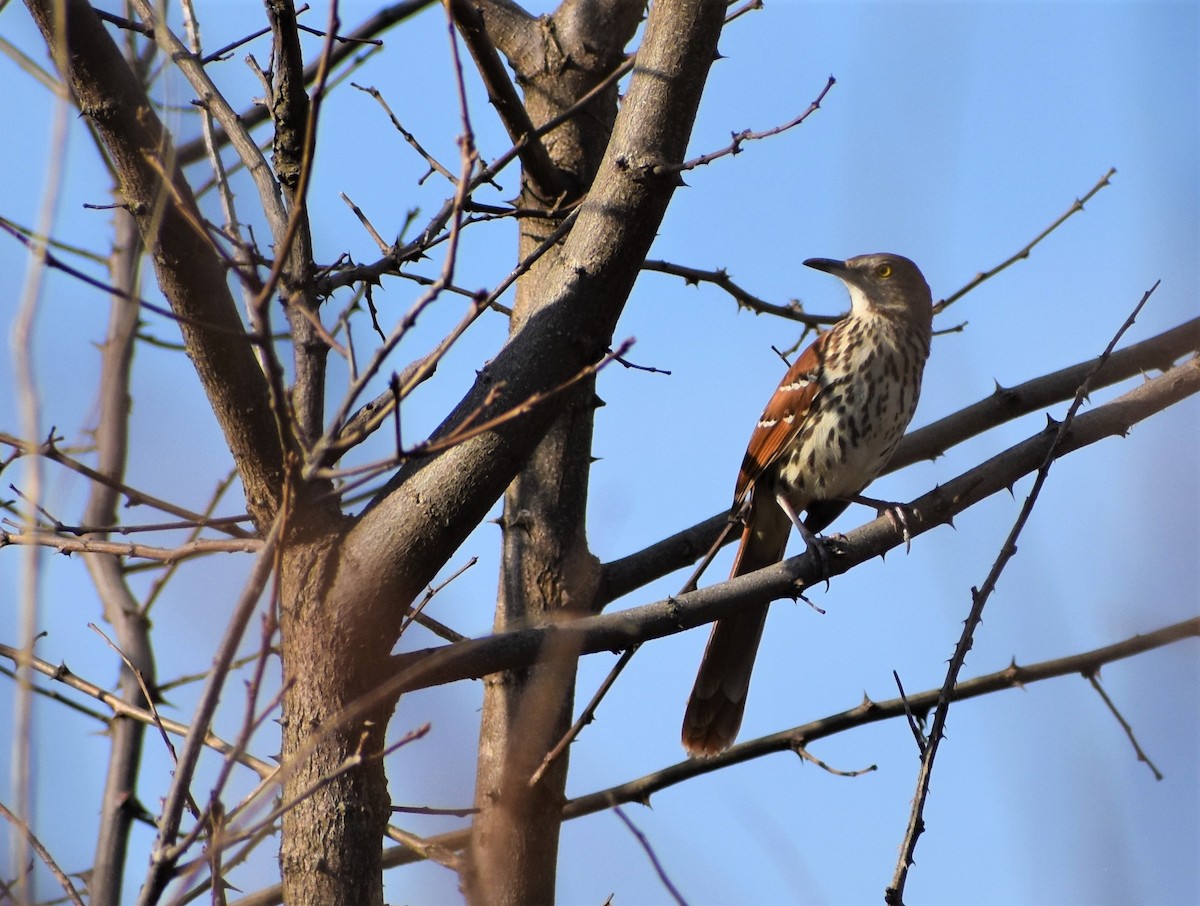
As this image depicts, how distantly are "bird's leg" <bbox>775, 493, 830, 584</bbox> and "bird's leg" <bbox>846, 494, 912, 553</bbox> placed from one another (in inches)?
7.5

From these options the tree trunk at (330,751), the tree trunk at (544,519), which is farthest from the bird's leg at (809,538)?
the tree trunk at (330,751)

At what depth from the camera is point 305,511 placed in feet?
8.04

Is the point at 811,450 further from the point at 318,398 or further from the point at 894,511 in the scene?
the point at 318,398

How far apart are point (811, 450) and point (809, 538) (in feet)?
2.27

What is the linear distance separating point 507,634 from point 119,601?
202 centimetres

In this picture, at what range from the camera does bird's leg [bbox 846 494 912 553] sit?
3176mm

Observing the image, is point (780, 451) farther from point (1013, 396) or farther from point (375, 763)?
point (375, 763)

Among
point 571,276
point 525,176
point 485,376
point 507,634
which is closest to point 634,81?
point 571,276

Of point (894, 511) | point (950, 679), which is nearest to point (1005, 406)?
point (894, 511)

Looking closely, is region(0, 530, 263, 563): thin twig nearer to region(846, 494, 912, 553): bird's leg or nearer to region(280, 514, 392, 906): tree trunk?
region(280, 514, 392, 906): tree trunk

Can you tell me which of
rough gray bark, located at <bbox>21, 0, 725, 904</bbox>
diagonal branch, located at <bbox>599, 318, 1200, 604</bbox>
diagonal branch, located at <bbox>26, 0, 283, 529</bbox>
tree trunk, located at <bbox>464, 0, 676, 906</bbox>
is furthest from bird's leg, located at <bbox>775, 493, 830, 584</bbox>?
diagonal branch, located at <bbox>26, 0, 283, 529</bbox>

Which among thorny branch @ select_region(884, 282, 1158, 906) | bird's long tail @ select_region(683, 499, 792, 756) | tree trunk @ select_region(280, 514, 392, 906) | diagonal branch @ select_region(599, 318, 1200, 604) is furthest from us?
bird's long tail @ select_region(683, 499, 792, 756)

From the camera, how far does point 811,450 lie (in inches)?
165

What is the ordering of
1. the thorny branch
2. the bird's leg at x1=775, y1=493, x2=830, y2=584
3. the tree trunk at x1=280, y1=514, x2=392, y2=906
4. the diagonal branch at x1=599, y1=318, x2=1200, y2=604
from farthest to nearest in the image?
1. the diagonal branch at x1=599, y1=318, x2=1200, y2=604
2. the bird's leg at x1=775, y1=493, x2=830, y2=584
3. the tree trunk at x1=280, y1=514, x2=392, y2=906
4. the thorny branch
